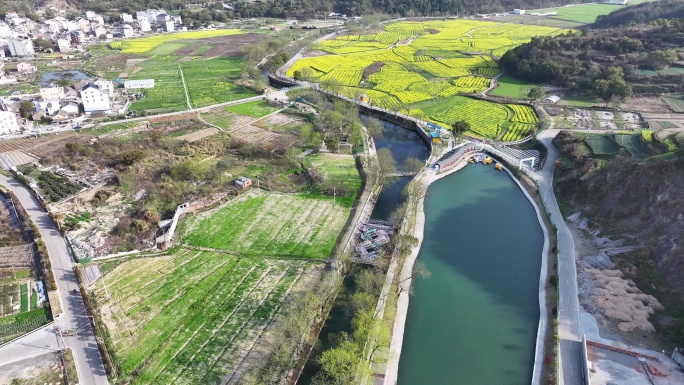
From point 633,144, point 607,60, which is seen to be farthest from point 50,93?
point 607,60

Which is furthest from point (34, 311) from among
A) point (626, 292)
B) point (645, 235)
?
point (645, 235)

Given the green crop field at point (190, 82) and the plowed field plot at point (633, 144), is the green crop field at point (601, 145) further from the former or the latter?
the green crop field at point (190, 82)

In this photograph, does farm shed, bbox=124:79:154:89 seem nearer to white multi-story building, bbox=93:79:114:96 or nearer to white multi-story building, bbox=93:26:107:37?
white multi-story building, bbox=93:79:114:96

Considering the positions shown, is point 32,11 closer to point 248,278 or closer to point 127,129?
point 127,129


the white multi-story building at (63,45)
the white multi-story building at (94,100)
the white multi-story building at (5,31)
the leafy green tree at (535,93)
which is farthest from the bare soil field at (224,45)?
the leafy green tree at (535,93)

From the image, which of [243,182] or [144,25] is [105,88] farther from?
[144,25]

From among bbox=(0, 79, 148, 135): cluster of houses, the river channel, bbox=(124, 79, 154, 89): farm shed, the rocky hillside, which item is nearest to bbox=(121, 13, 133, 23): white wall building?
bbox=(124, 79, 154, 89): farm shed

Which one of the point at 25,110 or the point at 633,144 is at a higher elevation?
the point at 25,110
